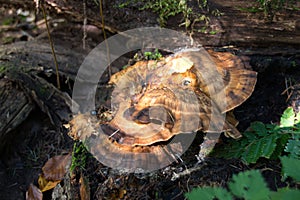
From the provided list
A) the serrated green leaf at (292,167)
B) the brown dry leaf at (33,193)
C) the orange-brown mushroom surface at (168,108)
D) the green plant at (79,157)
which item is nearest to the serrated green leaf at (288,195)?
the serrated green leaf at (292,167)

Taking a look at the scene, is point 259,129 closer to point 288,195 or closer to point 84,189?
point 288,195

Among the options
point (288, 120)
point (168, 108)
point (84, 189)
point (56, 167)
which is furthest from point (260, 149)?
point (56, 167)

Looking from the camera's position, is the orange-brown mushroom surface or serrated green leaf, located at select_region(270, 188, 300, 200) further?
the orange-brown mushroom surface

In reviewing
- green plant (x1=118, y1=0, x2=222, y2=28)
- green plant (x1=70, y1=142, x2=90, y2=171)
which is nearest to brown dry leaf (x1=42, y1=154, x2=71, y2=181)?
green plant (x1=70, y1=142, x2=90, y2=171)

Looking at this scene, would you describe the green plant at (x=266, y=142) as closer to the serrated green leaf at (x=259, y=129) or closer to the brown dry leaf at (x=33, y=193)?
the serrated green leaf at (x=259, y=129)

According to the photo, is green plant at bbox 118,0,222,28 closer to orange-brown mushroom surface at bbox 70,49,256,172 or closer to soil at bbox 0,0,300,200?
soil at bbox 0,0,300,200

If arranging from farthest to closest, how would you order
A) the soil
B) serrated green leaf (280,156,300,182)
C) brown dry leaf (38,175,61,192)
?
brown dry leaf (38,175,61,192) < the soil < serrated green leaf (280,156,300,182)

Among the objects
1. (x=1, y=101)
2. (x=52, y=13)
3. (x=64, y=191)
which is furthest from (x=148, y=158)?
(x=52, y=13)

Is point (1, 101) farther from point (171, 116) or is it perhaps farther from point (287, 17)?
point (287, 17)
